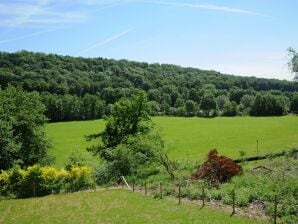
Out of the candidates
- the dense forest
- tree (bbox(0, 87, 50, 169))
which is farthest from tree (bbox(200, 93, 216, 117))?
tree (bbox(0, 87, 50, 169))

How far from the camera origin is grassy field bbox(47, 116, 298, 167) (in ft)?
232

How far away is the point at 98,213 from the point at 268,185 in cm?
1206

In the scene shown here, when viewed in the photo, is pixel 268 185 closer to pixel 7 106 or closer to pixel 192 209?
pixel 192 209

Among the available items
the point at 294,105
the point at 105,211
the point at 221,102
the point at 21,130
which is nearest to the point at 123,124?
the point at 21,130

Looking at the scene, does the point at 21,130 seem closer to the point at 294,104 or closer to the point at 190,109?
the point at 190,109

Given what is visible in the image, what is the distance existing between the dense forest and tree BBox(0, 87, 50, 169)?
230 feet

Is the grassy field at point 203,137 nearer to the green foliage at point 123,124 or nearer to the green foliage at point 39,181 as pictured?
the green foliage at point 123,124

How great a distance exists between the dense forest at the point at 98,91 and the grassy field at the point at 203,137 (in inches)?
390

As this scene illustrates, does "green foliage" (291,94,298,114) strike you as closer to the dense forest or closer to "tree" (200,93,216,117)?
the dense forest

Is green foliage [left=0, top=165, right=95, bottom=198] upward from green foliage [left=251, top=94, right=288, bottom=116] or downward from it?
downward

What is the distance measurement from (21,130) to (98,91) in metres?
109

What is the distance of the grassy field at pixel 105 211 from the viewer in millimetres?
23844

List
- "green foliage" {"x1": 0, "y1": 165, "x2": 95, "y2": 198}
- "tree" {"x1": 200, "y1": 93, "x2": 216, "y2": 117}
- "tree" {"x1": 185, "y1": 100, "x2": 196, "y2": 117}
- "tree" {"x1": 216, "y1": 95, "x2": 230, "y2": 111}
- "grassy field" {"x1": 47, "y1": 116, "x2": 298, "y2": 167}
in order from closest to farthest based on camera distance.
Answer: "green foliage" {"x1": 0, "y1": 165, "x2": 95, "y2": 198} < "grassy field" {"x1": 47, "y1": 116, "x2": 298, "y2": 167} < "tree" {"x1": 200, "y1": 93, "x2": 216, "y2": 117} < "tree" {"x1": 185, "y1": 100, "x2": 196, "y2": 117} < "tree" {"x1": 216, "y1": 95, "x2": 230, "y2": 111}

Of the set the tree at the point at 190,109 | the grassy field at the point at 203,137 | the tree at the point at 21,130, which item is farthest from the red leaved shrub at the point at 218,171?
the tree at the point at 190,109
